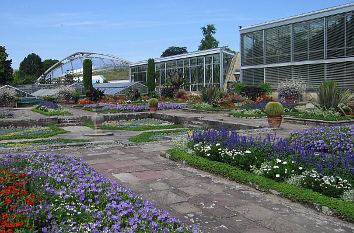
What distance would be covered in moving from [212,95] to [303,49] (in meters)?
9.76

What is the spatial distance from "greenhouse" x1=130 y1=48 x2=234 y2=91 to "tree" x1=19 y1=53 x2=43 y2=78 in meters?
61.1

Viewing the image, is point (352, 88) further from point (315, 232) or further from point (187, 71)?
point (315, 232)

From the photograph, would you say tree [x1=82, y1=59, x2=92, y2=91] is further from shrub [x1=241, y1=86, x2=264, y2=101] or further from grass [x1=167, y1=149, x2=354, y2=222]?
grass [x1=167, y1=149, x2=354, y2=222]

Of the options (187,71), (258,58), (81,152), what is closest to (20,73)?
(187,71)

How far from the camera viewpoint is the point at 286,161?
16.3 feet

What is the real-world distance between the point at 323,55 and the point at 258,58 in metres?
6.02

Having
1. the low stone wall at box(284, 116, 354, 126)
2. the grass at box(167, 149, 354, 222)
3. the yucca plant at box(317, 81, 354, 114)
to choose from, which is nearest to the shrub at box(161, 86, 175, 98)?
the low stone wall at box(284, 116, 354, 126)

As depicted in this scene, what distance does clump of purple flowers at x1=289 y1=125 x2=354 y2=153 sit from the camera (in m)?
6.45

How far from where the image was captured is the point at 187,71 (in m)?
37.6

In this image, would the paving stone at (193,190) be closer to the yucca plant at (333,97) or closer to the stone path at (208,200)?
the stone path at (208,200)

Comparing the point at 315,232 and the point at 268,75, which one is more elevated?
the point at 268,75

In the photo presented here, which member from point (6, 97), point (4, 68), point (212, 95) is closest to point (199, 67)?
point (212, 95)

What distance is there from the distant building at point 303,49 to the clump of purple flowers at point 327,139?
17263mm

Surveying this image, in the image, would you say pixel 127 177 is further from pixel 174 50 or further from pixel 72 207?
pixel 174 50
